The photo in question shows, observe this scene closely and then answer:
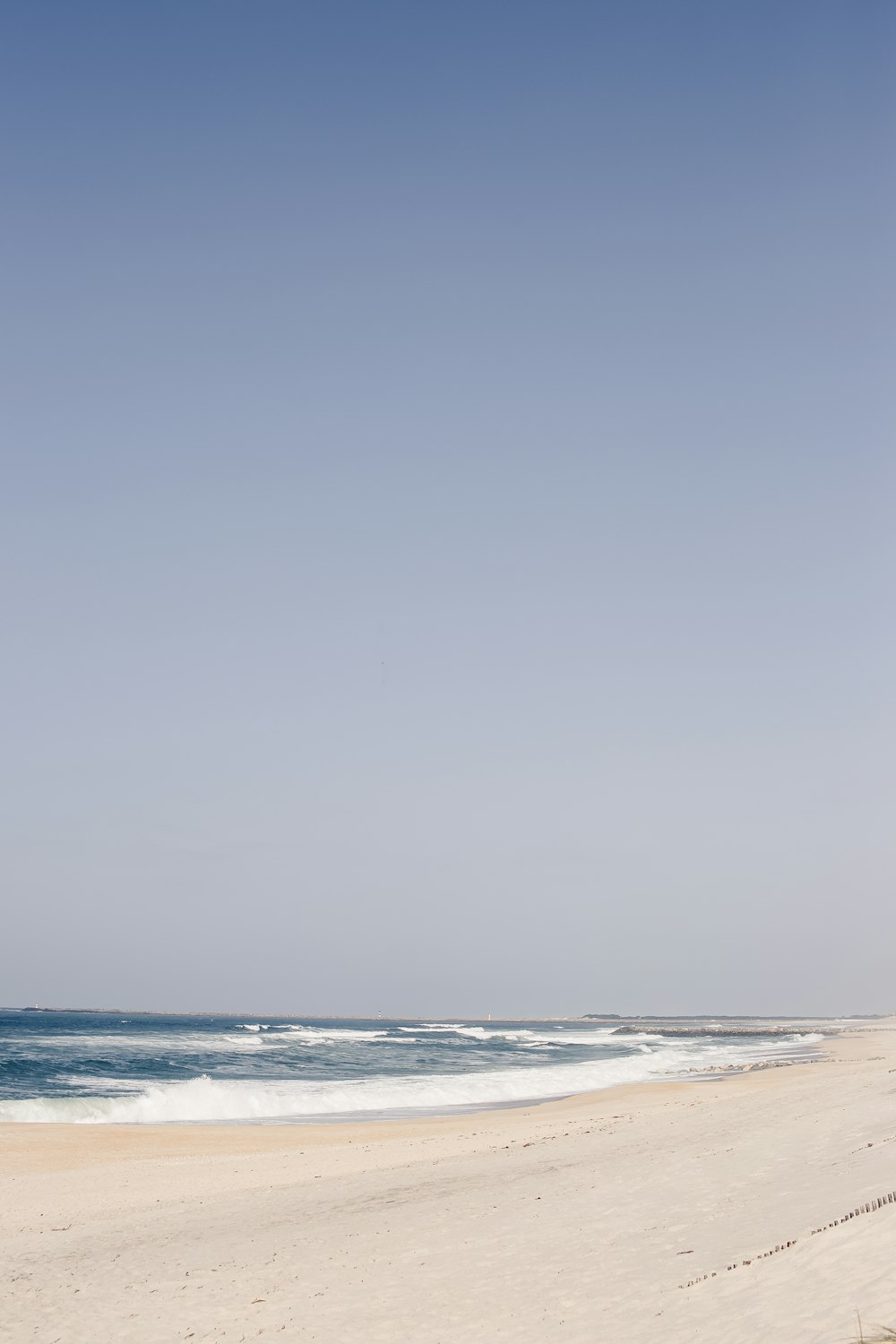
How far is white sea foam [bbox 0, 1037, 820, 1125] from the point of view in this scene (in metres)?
35.9

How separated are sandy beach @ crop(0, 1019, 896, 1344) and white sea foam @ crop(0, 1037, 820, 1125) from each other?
597 inches

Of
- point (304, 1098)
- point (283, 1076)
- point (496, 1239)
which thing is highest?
point (496, 1239)

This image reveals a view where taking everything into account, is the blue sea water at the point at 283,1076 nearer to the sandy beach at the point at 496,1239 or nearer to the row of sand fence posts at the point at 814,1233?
the sandy beach at the point at 496,1239

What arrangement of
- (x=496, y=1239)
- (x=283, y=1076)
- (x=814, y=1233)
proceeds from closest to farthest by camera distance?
(x=814, y=1233) → (x=496, y=1239) → (x=283, y=1076)

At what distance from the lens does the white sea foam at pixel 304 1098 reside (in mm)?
35938

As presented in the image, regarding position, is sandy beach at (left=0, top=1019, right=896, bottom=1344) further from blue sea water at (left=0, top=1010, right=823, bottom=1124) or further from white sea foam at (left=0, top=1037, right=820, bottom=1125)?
blue sea water at (left=0, top=1010, right=823, bottom=1124)

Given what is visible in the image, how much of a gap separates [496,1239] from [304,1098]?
30175mm

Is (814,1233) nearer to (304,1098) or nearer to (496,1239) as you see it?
(496,1239)

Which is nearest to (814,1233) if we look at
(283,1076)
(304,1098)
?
(304,1098)

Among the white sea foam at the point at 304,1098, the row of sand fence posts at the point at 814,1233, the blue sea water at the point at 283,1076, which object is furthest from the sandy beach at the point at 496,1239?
the blue sea water at the point at 283,1076

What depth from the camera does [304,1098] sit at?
40.5 m

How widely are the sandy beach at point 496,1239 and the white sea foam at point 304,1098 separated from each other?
15.2 metres

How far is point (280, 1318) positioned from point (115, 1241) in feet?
15.7

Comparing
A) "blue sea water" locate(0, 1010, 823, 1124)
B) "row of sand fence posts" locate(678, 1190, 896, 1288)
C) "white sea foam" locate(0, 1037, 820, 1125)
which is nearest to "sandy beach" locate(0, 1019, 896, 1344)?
"row of sand fence posts" locate(678, 1190, 896, 1288)
